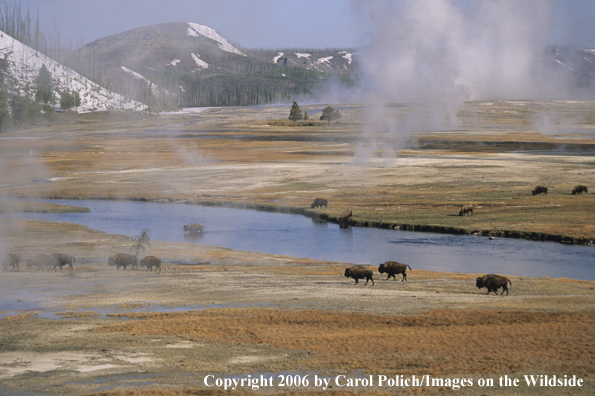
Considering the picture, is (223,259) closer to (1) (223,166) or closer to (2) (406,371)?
(2) (406,371)

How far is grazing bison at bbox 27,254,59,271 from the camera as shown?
115 feet

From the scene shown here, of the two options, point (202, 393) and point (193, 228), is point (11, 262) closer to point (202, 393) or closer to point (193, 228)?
point (193, 228)

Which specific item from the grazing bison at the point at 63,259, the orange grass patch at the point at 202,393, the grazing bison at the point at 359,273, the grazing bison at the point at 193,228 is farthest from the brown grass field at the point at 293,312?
the grazing bison at the point at 193,228

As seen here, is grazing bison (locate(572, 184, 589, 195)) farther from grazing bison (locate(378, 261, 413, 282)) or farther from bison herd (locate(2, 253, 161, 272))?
bison herd (locate(2, 253, 161, 272))

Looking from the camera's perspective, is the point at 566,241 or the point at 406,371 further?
the point at 566,241

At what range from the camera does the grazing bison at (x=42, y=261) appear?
35.0 metres

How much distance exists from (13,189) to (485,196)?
5733 cm

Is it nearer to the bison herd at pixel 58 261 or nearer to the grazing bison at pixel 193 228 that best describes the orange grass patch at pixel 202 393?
the bison herd at pixel 58 261

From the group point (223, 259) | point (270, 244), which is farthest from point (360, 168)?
point (223, 259)

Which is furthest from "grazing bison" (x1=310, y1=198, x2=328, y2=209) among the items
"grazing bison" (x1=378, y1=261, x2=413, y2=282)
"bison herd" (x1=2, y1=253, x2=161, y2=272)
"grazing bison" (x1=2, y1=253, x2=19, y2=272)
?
"grazing bison" (x1=2, y1=253, x2=19, y2=272)

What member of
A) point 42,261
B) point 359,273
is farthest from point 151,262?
point 359,273

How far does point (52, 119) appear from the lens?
195 metres

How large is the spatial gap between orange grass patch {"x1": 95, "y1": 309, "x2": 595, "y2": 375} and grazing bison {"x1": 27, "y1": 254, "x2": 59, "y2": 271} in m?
13.7

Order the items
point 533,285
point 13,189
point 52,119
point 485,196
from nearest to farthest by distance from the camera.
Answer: point 533,285 → point 485,196 → point 13,189 → point 52,119
